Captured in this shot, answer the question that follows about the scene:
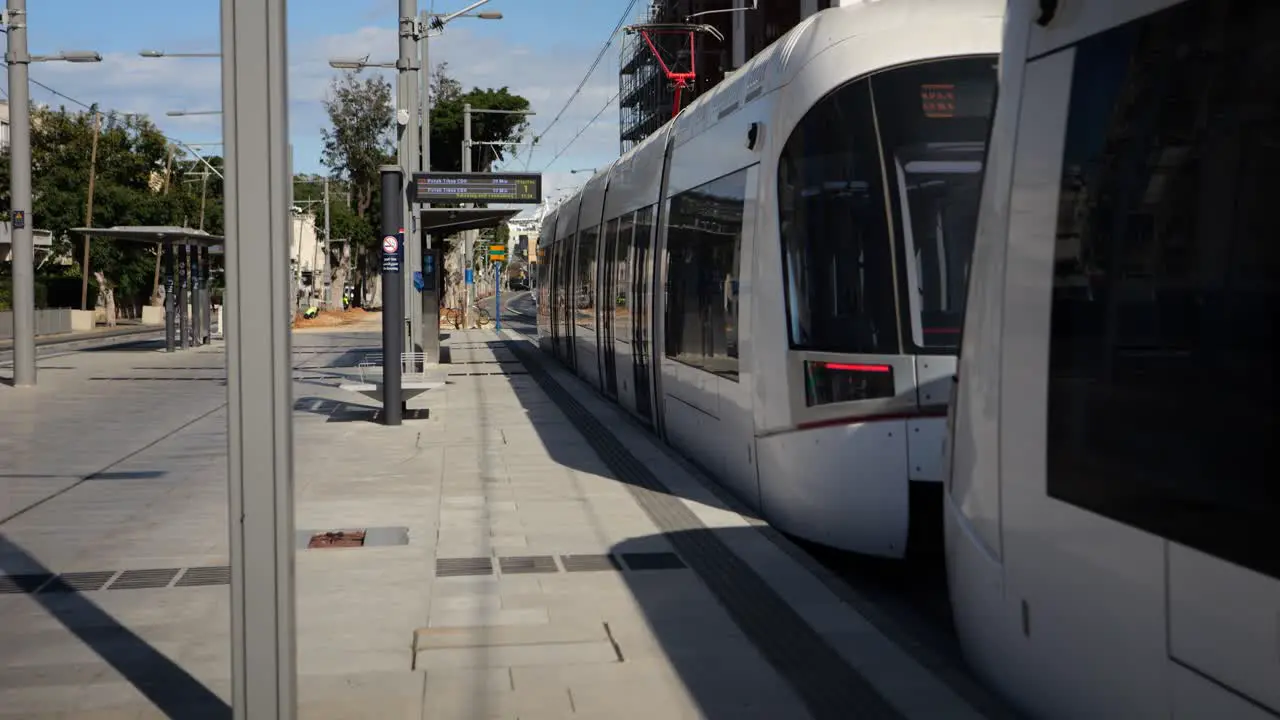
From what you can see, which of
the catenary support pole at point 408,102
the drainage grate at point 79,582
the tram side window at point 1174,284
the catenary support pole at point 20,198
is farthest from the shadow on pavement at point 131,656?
the catenary support pole at point 20,198

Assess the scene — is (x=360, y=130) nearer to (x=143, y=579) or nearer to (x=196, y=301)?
(x=196, y=301)

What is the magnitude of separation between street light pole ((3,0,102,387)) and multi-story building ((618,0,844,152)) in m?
13.9

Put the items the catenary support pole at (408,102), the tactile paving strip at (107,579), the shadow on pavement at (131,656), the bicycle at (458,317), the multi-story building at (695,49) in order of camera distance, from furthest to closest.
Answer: the bicycle at (458,317) < the multi-story building at (695,49) < the catenary support pole at (408,102) < the tactile paving strip at (107,579) < the shadow on pavement at (131,656)

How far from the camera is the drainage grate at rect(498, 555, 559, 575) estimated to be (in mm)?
8258

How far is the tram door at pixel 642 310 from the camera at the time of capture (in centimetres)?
1445

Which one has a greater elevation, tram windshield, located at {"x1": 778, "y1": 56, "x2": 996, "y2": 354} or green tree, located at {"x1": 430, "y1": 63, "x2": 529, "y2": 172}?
green tree, located at {"x1": 430, "y1": 63, "x2": 529, "y2": 172}

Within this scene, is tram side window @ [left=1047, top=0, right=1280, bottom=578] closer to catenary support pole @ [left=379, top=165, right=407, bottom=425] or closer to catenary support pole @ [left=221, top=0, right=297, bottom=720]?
catenary support pole @ [left=221, top=0, right=297, bottom=720]

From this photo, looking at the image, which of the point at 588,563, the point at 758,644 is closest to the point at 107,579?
the point at 588,563

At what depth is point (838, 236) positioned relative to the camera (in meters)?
8.27

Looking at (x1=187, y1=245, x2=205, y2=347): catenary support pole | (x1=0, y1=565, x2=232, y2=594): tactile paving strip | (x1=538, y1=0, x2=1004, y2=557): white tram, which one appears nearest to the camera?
(x1=538, y1=0, x2=1004, y2=557): white tram

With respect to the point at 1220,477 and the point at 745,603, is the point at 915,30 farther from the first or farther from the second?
the point at 1220,477

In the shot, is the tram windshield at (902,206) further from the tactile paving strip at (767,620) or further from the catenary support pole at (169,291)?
the catenary support pole at (169,291)

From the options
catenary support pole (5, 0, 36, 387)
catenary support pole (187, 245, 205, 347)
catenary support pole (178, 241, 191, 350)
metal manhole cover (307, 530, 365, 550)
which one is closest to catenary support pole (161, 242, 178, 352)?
catenary support pole (178, 241, 191, 350)

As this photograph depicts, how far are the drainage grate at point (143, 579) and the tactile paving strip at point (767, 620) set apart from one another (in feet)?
9.12
